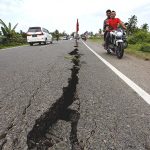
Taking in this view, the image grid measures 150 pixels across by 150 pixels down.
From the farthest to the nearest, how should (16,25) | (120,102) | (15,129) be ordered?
(16,25) → (120,102) → (15,129)

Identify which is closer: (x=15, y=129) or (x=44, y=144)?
(x=44, y=144)

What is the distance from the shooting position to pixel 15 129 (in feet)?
→ 7.95

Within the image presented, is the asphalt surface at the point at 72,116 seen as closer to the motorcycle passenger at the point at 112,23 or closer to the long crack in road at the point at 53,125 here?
the long crack in road at the point at 53,125

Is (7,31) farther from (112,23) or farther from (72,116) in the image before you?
(72,116)

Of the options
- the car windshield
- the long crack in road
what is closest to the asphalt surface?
the long crack in road

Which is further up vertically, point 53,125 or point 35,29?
point 53,125

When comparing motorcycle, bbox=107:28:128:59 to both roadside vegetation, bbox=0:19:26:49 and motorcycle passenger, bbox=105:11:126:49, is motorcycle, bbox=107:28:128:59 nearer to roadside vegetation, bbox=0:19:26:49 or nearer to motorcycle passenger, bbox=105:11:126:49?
motorcycle passenger, bbox=105:11:126:49

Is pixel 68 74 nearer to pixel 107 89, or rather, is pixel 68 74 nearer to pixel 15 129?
pixel 107 89

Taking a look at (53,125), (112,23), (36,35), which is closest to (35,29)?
(36,35)

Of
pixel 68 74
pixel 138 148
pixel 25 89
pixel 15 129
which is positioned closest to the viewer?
pixel 138 148

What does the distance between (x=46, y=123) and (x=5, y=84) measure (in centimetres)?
212

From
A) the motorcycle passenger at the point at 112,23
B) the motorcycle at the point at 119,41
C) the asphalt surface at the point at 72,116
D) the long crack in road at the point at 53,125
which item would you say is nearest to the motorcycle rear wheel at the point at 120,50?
the motorcycle at the point at 119,41

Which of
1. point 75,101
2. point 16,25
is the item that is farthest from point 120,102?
point 16,25

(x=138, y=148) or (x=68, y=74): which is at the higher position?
(x=138, y=148)
